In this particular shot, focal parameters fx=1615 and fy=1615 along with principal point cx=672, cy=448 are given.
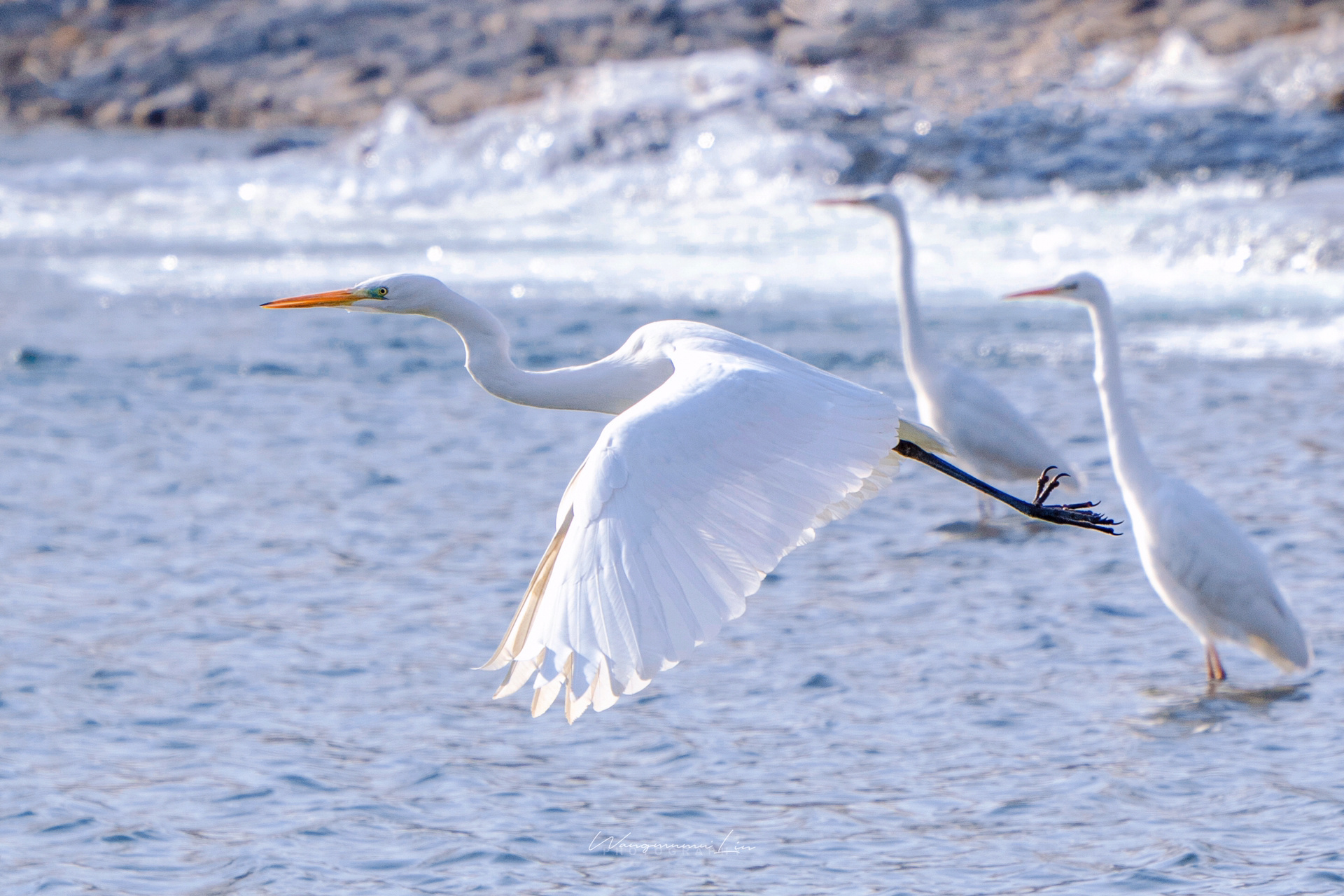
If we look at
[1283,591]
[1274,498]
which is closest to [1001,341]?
[1274,498]

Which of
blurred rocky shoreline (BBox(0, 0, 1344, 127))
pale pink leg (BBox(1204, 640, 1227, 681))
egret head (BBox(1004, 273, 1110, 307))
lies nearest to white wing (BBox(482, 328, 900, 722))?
pale pink leg (BBox(1204, 640, 1227, 681))

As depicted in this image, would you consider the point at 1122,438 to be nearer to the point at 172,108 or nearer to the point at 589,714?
the point at 589,714

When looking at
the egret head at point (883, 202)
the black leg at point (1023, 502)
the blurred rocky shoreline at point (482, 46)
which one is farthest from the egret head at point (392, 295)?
the blurred rocky shoreline at point (482, 46)

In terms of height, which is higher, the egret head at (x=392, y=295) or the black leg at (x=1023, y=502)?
the egret head at (x=392, y=295)

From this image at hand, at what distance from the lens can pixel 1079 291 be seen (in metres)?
6.48

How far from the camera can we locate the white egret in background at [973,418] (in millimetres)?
7637

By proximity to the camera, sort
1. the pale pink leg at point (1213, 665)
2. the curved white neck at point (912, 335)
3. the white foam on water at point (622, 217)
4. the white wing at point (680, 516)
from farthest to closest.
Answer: the white foam on water at point (622, 217)
the curved white neck at point (912, 335)
the pale pink leg at point (1213, 665)
the white wing at point (680, 516)

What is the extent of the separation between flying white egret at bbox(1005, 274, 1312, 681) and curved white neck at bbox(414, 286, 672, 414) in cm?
216

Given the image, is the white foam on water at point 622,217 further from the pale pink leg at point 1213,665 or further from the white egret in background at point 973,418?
Result: the pale pink leg at point 1213,665

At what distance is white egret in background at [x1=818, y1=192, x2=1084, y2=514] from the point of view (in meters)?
7.64

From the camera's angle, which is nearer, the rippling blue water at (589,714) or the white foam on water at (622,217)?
the rippling blue water at (589,714)

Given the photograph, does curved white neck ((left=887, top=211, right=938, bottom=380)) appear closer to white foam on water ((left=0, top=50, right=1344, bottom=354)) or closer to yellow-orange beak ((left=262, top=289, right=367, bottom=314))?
yellow-orange beak ((left=262, top=289, right=367, bottom=314))

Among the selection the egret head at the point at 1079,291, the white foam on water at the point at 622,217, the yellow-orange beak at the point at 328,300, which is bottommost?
the yellow-orange beak at the point at 328,300

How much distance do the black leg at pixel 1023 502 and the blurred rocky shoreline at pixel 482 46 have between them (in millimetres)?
21552
